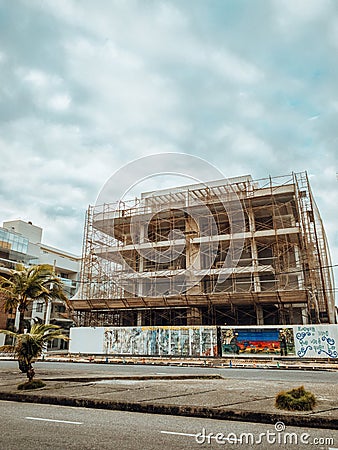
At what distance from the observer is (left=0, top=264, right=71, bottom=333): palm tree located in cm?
1541

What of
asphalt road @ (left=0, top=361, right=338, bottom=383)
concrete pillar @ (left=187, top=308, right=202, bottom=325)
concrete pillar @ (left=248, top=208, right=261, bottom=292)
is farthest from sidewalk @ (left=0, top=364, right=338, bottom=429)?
concrete pillar @ (left=187, top=308, right=202, bottom=325)

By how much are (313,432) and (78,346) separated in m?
31.0

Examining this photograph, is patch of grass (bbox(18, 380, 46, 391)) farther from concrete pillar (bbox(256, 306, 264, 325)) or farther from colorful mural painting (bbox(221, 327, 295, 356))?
concrete pillar (bbox(256, 306, 264, 325))

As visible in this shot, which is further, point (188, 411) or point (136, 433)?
point (188, 411)

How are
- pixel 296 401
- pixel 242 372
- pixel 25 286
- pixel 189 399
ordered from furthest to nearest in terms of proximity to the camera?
pixel 242 372
pixel 25 286
pixel 189 399
pixel 296 401

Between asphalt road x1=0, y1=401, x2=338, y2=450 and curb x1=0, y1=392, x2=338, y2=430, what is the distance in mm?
172

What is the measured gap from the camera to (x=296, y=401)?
657 cm

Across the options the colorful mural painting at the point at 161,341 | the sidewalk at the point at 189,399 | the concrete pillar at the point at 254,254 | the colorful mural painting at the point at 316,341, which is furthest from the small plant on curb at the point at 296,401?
the concrete pillar at the point at 254,254

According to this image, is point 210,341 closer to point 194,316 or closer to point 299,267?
point 194,316

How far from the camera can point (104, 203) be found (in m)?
42.1

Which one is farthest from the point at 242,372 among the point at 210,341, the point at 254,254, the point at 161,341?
the point at 254,254

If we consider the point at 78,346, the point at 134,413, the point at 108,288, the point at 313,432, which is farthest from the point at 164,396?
the point at 108,288

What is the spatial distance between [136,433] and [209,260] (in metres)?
33.0

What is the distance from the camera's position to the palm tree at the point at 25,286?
607 inches
